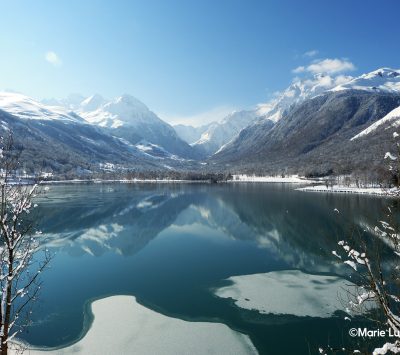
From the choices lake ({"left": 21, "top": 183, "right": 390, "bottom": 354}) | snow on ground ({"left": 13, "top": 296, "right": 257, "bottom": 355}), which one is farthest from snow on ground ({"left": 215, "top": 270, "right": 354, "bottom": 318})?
snow on ground ({"left": 13, "top": 296, "right": 257, "bottom": 355})

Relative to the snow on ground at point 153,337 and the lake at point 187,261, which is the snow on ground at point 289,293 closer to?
the lake at point 187,261

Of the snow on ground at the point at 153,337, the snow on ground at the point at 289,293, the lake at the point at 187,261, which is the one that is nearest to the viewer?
the snow on ground at the point at 153,337

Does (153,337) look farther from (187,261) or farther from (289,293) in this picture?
(187,261)

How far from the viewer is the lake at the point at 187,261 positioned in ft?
89.3

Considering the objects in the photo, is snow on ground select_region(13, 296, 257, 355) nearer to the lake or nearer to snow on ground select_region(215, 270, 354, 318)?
the lake

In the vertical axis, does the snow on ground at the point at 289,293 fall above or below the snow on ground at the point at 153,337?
above

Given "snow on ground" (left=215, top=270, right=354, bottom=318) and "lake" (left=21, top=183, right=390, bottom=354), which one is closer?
"lake" (left=21, top=183, right=390, bottom=354)

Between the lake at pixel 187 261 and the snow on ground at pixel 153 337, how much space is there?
3.58ft

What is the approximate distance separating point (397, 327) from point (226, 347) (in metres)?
17.2

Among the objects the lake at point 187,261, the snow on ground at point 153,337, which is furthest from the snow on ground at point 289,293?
the snow on ground at point 153,337

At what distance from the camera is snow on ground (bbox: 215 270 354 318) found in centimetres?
3047

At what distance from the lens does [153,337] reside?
25484 mm

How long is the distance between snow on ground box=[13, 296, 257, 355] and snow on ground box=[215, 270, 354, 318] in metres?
5.92

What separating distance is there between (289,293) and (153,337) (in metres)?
15.3
